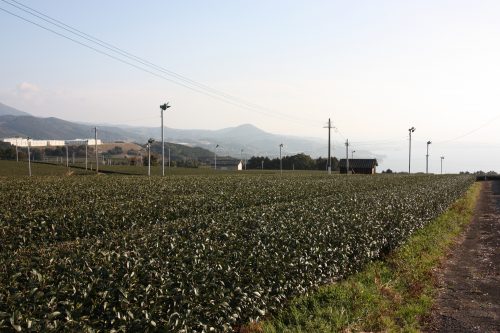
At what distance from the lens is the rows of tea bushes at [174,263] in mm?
4617

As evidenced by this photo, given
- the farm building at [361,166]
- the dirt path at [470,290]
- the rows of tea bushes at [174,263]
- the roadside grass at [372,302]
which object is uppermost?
the farm building at [361,166]

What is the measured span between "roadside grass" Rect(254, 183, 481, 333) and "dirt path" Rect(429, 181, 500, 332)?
0.34m

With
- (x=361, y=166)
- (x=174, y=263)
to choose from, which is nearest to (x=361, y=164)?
(x=361, y=166)

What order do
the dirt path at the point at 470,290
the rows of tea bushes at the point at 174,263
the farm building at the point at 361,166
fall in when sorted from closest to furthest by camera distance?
the rows of tea bushes at the point at 174,263, the dirt path at the point at 470,290, the farm building at the point at 361,166

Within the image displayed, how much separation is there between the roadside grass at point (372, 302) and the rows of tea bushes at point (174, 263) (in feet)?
0.97

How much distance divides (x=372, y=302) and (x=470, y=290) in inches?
144

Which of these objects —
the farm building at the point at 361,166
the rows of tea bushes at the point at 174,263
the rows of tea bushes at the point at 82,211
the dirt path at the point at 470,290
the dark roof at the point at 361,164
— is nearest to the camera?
the rows of tea bushes at the point at 174,263

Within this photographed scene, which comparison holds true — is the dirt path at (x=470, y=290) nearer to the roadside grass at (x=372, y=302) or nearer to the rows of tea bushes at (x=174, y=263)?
the roadside grass at (x=372, y=302)

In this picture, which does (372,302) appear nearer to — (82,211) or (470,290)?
(470,290)

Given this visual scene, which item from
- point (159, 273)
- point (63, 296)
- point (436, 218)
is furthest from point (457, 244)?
point (63, 296)

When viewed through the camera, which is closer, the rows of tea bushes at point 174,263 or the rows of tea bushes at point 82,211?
the rows of tea bushes at point 174,263

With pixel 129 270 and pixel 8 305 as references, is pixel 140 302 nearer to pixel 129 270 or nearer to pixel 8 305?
pixel 129 270

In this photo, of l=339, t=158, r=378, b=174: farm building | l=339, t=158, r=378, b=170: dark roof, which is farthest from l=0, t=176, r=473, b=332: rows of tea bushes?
l=339, t=158, r=378, b=170: dark roof

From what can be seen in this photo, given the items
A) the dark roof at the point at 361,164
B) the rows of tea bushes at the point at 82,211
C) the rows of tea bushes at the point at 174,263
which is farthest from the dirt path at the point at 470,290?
the dark roof at the point at 361,164
